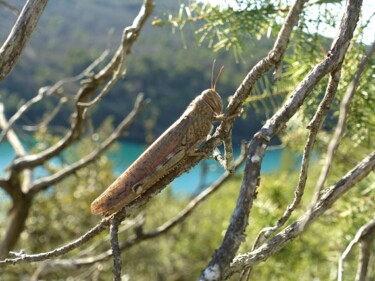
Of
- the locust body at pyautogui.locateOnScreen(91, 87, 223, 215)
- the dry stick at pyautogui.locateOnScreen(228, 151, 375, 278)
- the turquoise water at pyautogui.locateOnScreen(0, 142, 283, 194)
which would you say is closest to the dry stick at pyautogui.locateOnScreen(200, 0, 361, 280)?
the dry stick at pyautogui.locateOnScreen(228, 151, 375, 278)

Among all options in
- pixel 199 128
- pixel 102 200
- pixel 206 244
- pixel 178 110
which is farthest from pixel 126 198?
pixel 178 110

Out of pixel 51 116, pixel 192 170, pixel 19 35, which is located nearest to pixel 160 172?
pixel 19 35

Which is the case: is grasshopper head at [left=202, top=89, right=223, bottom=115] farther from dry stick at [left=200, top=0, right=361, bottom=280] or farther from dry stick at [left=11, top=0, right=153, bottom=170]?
dry stick at [left=11, top=0, right=153, bottom=170]

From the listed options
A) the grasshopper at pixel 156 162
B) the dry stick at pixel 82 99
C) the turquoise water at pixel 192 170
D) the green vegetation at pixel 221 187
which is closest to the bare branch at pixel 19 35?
the grasshopper at pixel 156 162

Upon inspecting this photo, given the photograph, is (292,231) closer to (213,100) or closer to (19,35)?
(213,100)

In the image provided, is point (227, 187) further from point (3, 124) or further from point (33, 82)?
point (33, 82)

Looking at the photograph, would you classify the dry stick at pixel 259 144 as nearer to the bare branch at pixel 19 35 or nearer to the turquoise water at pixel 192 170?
the bare branch at pixel 19 35

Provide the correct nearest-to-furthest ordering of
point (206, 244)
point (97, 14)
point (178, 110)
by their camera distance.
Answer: point (206, 244) → point (178, 110) → point (97, 14)
